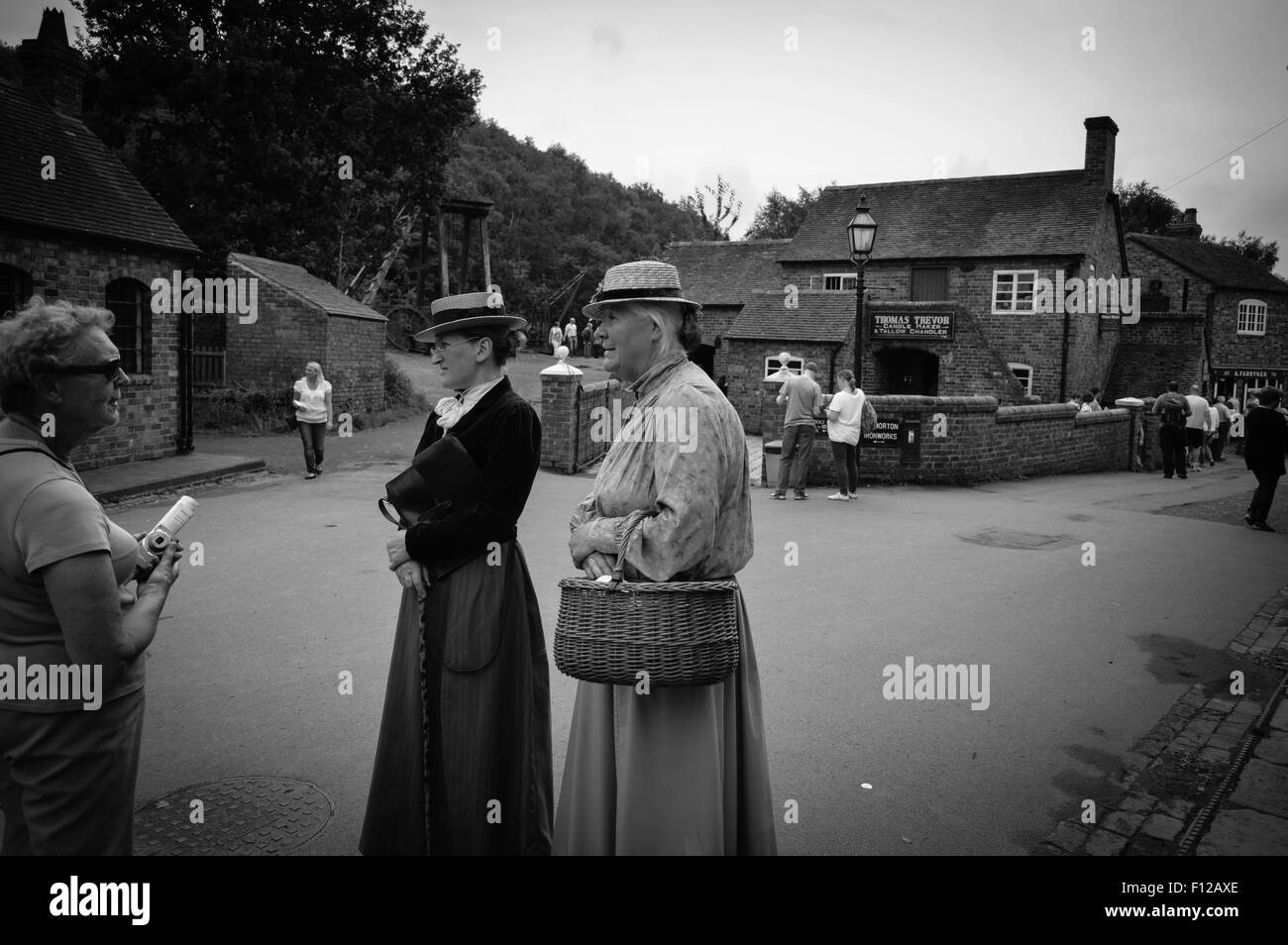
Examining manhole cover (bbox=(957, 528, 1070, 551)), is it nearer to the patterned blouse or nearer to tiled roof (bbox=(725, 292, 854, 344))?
the patterned blouse

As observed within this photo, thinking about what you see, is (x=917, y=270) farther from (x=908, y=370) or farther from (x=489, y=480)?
(x=489, y=480)

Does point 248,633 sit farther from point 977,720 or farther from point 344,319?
point 344,319

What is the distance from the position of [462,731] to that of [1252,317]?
52.1 metres

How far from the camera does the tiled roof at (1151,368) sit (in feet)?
111

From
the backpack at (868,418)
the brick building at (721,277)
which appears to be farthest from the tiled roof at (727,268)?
the backpack at (868,418)

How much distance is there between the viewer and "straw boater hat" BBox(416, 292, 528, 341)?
3.57 metres

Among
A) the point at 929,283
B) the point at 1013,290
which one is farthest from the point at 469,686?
the point at 929,283

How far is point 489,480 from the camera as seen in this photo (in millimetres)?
3346

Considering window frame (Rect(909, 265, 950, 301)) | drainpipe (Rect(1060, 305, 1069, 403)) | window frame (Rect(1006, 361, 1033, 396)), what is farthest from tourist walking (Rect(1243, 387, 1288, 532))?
window frame (Rect(909, 265, 950, 301))

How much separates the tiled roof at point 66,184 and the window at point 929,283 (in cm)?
2571

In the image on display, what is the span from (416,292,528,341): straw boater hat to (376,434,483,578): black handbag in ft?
1.59
